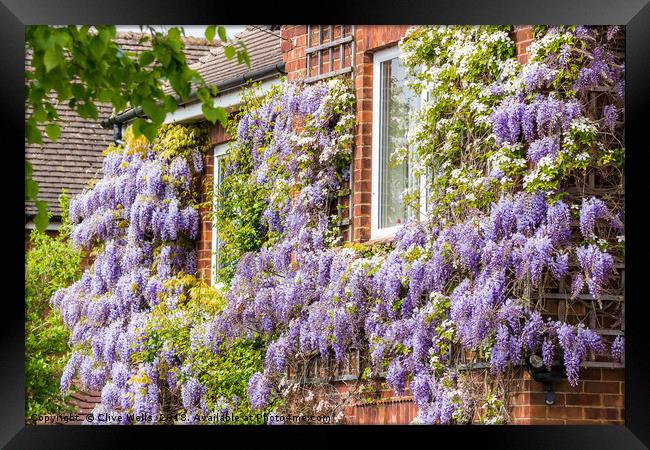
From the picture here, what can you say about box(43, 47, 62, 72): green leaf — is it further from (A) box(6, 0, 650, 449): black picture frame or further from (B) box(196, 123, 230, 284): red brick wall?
(B) box(196, 123, 230, 284): red brick wall

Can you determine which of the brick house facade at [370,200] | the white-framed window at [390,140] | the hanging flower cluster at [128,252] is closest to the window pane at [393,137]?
the white-framed window at [390,140]

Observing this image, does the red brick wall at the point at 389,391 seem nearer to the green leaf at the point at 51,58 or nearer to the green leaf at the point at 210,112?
the green leaf at the point at 210,112

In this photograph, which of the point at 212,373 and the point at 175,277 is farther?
the point at 175,277

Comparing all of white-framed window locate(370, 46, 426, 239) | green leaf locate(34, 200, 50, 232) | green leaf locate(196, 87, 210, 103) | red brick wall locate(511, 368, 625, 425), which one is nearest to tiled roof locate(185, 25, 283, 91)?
white-framed window locate(370, 46, 426, 239)

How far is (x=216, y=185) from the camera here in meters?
12.8

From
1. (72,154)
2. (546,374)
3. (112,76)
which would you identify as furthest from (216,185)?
(112,76)

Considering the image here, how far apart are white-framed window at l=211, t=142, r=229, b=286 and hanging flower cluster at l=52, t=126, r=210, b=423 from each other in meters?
0.27

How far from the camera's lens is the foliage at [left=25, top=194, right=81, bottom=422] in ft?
46.4

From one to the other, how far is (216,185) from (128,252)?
4.44 feet

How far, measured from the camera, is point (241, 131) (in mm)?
11875
